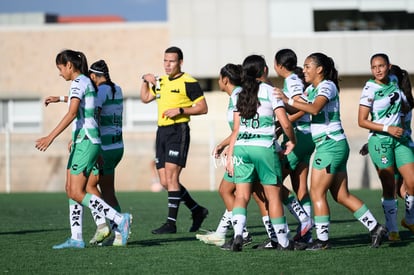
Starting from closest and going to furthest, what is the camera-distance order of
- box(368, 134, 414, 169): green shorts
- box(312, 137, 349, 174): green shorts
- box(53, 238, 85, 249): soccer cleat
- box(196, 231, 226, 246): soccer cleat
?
box(312, 137, 349, 174): green shorts < box(53, 238, 85, 249): soccer cleat < box(196, 231, 226, 246): soccer cleat < box(368, 134, 414, 169): green shorts

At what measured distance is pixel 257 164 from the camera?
9727 millimetres

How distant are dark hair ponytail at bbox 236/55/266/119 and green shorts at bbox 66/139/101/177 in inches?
67.1

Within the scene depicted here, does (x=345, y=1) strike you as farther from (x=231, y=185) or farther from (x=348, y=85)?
(x=231, y=185)

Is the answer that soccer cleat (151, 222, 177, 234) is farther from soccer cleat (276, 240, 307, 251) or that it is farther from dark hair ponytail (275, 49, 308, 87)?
Answer: dark hair ponytail (275, 49, 308, 87)

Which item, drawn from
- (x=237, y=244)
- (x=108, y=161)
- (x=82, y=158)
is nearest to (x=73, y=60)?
(x=82, y=158)

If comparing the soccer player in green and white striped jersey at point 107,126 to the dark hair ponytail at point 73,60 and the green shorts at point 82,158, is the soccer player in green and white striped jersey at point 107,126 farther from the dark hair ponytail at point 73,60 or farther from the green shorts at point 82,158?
the green shorts at point 82,158

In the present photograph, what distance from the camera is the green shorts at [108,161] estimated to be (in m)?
11.5

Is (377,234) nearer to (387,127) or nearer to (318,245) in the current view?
(318,245)

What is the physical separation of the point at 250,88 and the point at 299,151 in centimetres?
156

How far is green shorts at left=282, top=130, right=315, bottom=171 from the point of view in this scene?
10969mm

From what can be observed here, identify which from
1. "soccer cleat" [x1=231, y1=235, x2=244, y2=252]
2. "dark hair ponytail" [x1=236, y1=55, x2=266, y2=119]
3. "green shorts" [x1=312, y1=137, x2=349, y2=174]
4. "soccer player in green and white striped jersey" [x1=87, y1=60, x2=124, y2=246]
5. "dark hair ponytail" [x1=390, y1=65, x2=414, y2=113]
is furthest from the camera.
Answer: "soccer player in green and white striped jersey" [x1=87, y1=60, x2=124, y2=246]

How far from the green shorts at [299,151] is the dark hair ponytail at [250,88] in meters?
1.46

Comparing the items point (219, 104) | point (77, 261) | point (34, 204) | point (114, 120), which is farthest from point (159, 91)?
point (219, 104)

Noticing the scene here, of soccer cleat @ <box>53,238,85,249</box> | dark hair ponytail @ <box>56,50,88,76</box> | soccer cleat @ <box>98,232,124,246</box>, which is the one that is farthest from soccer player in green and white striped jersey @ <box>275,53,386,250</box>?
soccer cleat @ <box>53,238,85,249</box>
